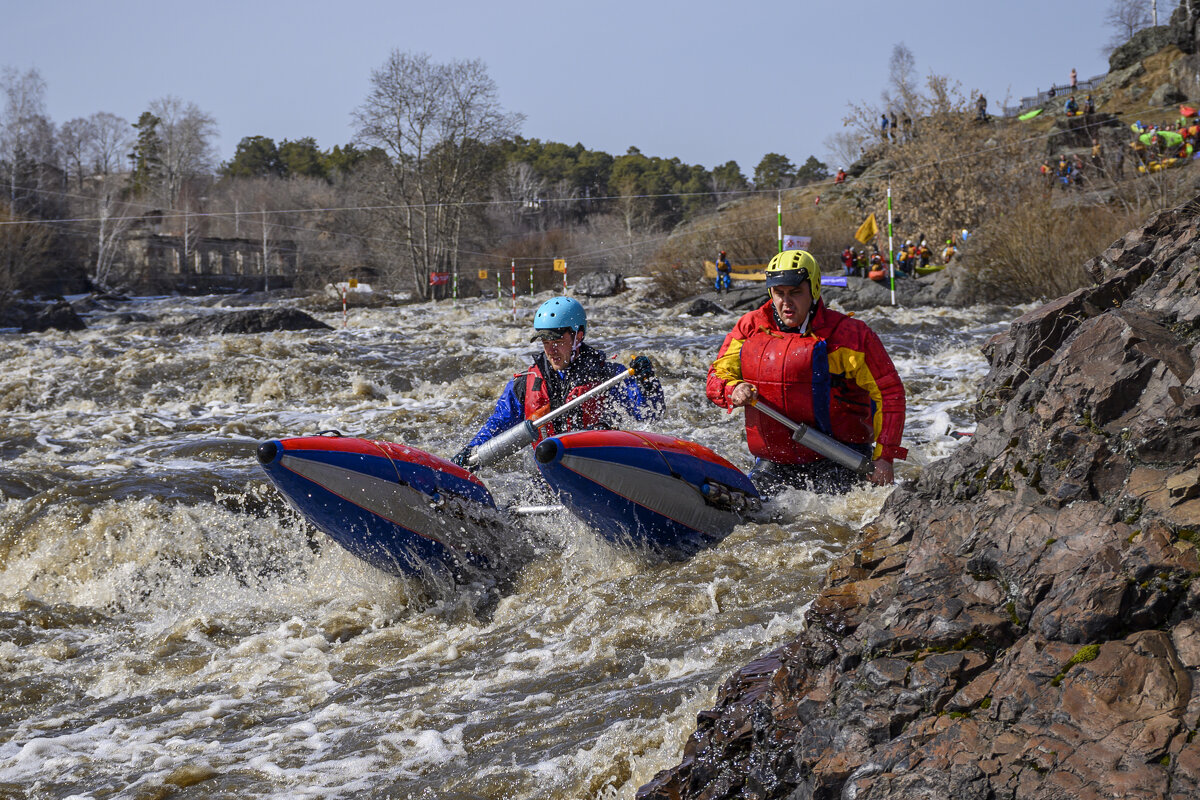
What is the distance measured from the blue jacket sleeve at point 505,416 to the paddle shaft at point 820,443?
1.51 metres

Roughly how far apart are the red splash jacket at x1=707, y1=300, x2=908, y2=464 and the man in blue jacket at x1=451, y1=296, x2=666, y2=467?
2.38 ft

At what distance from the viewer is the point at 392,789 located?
2.96 m

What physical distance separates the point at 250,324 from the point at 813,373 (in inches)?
664

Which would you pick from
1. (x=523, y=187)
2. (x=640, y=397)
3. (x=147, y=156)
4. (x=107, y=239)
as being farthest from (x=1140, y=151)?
(x=147, y=156)

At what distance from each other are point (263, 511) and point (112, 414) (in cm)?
522

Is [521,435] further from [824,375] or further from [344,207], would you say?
[344,207]

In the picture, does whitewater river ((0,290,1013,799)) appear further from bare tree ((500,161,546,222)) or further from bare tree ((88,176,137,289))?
bare tree ((500,161,546,222))

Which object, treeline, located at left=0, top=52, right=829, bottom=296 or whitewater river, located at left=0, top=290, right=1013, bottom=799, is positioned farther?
treeline, located at left=0, top=52, right=829, bottom=296

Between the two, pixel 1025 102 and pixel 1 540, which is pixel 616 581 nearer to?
pixel 1 540

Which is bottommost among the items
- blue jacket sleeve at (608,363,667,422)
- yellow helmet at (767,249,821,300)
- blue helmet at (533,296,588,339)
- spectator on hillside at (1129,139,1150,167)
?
blue jacket sleeve at (608,363,667,422)

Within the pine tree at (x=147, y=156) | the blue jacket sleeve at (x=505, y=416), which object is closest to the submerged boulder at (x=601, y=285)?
the blue jacket sleeve at (x=505, y=416)

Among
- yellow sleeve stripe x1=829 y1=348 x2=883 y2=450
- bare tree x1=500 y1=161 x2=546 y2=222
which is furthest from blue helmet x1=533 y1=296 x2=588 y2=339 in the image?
bare tree x1=500 y1=161 x2=546 y2=222

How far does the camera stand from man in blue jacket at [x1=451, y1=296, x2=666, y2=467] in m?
5.52

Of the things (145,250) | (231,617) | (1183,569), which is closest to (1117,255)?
(1183,569)
